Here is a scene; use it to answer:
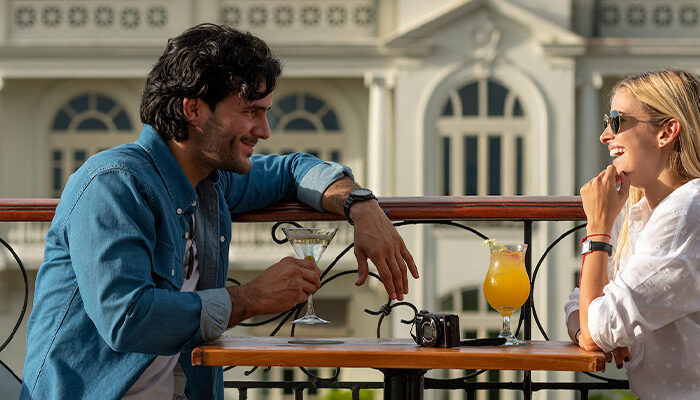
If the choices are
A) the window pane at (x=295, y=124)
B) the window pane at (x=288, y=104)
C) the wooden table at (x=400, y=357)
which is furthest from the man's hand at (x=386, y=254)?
Answer: the window pane at (x=295, y=124)

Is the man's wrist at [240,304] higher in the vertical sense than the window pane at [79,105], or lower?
lower

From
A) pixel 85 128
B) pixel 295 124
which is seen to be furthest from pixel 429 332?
pixel 85 128

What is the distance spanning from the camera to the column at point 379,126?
20.7m

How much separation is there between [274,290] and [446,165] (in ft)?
62.6

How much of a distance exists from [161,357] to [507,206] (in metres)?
0.97

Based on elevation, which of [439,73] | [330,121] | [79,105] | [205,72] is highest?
[439,73]

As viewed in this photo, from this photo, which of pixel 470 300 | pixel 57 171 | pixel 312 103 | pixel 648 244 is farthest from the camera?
pixel 57 171

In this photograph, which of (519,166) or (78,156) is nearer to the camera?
(519,166)

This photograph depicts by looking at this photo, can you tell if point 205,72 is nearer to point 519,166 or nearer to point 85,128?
point 519,166

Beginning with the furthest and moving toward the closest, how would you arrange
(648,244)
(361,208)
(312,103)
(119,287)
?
(312,103) → (361,208) → (648,244) → (119,287)

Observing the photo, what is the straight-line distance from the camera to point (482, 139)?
832 inches

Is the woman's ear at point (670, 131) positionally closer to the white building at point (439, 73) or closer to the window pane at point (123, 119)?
the white building at point (439, 73)

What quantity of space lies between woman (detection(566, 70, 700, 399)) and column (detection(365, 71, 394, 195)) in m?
18.3

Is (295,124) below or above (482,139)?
above
